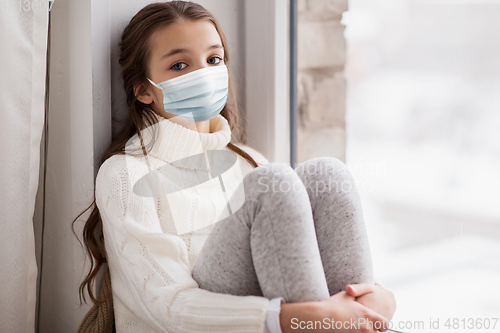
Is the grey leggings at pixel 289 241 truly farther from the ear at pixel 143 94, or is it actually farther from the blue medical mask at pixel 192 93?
the ear at pixel 143 94

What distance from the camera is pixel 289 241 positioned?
2.40 ft

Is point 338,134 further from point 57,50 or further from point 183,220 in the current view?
point 57,50

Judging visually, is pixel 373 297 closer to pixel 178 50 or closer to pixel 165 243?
pixel 165 243

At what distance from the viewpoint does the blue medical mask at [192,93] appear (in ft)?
3.10

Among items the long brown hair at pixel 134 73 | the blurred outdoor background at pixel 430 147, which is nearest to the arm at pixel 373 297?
the blurred outdoor background at pixel 430 147

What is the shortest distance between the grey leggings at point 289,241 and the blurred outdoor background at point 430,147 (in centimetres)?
33

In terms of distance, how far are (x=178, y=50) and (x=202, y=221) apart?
0.43m

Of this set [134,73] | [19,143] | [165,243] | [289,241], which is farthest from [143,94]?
[289,241]

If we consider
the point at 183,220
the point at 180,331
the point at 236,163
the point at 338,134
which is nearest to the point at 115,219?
the point at 183,220

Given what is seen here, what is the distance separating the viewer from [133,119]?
1013mm

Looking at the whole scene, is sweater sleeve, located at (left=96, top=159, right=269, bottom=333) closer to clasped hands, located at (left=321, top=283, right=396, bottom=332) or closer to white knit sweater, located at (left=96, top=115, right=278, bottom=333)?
white knit sweater, located at (left=96, top=115, right=278, bottom=333)

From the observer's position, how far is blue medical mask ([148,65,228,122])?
3.10ft

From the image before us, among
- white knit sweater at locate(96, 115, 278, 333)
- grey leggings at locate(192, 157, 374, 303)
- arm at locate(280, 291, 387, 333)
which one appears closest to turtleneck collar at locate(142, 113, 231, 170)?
white knit sweater at locate(96, 115, 278, 333)

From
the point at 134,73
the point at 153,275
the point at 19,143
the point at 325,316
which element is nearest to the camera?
the point at 325,316
